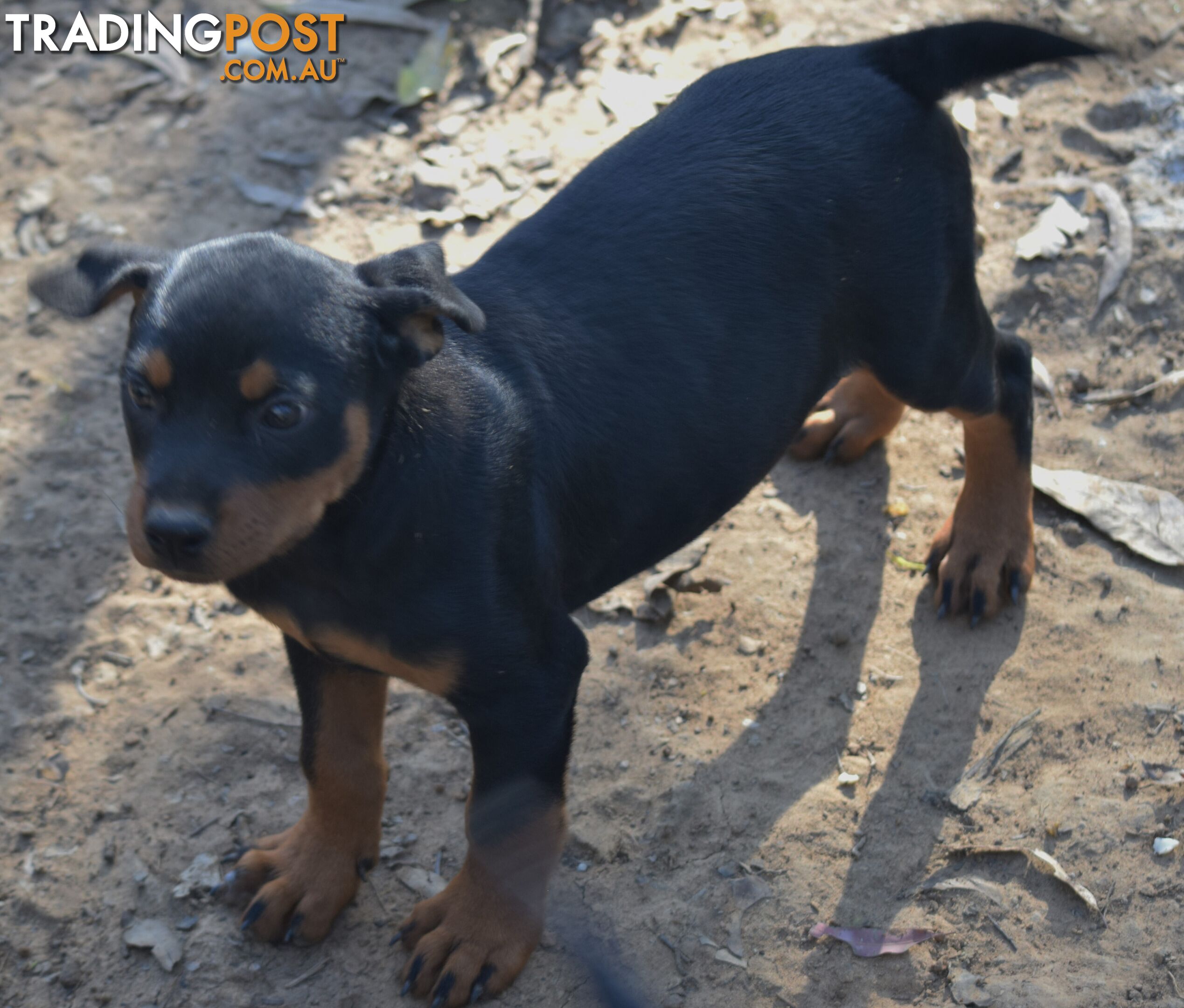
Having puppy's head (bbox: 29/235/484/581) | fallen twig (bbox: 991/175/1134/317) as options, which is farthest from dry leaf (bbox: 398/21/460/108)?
puppy's head (bbox: 29/235/484/581)

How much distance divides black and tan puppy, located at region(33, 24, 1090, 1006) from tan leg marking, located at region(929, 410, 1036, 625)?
1 cm

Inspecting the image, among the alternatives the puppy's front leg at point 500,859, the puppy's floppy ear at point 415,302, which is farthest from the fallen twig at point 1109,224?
the puppy's floppy ear at point 415,302

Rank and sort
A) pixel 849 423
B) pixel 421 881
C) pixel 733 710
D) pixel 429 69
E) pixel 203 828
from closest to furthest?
pixel 421 881
pixel 203 828
pixel 733 710
pixel 849 423
pixel 429 69

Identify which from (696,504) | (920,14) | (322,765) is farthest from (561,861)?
(920,14)

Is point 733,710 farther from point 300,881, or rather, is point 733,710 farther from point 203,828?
point 203,828

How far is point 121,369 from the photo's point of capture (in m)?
2.82

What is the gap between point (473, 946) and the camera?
340cm

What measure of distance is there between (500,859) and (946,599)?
79.9 inches

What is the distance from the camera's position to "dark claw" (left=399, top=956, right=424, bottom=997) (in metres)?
3.38

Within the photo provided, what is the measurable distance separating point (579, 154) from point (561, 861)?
13.3ft

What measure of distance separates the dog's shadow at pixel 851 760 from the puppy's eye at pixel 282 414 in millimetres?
1920

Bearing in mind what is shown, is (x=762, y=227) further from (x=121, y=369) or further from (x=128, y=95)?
(x=128, y=95)

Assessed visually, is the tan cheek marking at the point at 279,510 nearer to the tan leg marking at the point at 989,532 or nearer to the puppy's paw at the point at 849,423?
the tan leg marking at the point at 989,532

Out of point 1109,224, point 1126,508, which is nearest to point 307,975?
point 1126,508
